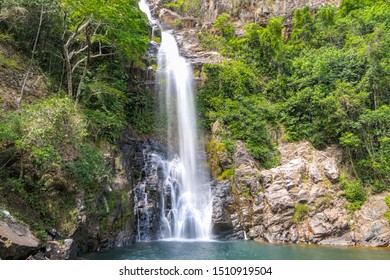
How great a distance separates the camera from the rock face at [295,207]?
615 inches

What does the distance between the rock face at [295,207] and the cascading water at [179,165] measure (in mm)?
999

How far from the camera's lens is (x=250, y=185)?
1791 centimetres

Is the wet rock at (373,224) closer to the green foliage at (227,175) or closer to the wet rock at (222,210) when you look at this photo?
the wet rock at (222,210)

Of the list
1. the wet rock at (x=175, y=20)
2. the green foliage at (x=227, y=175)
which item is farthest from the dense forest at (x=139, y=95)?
the wet rock at (x=175, y=20)

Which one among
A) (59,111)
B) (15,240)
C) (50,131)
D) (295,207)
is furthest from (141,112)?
(15,240)

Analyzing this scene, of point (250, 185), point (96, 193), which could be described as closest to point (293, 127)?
point (250, 185)

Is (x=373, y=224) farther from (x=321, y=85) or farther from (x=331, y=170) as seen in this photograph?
(x=321, y=85)

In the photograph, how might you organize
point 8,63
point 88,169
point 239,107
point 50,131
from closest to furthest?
point 50,131 → point 88,169 → point 8,63 → point 239,107

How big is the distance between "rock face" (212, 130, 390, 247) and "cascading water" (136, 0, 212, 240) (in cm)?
100

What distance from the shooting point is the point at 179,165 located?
20.4 m

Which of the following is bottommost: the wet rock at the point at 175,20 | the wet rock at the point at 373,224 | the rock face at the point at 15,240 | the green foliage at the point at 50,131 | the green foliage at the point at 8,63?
the wet rock at the point at 373,224

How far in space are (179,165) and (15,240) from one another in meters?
12.9

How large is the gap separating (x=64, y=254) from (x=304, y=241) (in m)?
11.5
